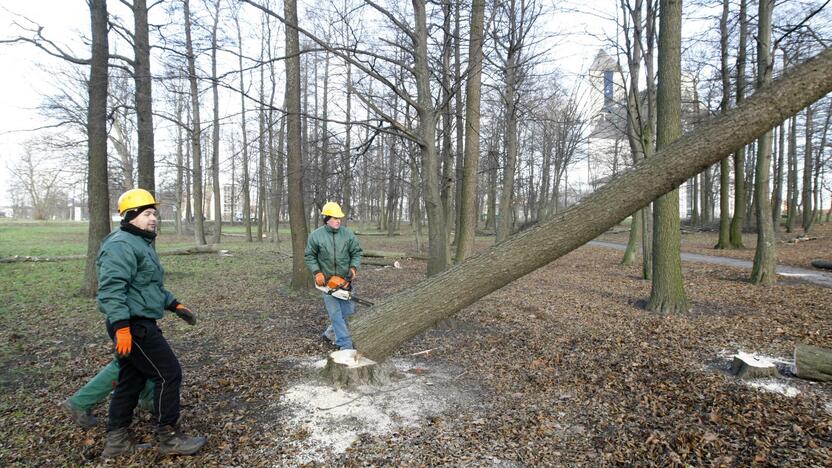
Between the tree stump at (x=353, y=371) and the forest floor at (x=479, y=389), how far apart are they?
0.40 ft

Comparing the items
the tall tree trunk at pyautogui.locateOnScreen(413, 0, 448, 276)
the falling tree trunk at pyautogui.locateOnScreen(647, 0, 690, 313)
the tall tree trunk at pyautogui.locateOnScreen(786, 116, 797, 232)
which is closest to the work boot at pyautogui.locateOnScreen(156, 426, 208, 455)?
the tall tree trunk at pyautogui.locateOnScreen(413, 0, 448, 276)

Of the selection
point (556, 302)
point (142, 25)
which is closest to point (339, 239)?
point (556, 302)

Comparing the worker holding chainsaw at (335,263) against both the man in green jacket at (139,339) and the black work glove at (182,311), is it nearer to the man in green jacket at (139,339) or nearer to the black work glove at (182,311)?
the black work glove at (182,311)

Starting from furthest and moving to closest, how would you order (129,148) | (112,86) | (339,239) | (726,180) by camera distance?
1. (129,148)
2. (726,180)
3. (112,86)
4. (339,239)

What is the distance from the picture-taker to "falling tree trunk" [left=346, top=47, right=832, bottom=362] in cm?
347

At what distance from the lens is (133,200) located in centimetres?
328

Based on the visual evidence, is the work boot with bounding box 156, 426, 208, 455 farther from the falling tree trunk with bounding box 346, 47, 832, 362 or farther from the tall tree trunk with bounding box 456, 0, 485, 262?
the tall tree trunk with bounding box 456, 0, 485, 262

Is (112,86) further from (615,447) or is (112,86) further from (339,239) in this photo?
(615,447)

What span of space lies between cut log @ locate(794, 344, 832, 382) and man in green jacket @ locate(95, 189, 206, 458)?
540 centimetres

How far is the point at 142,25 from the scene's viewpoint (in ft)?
29.8

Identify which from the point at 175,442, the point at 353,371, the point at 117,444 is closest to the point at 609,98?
the point at 353,371

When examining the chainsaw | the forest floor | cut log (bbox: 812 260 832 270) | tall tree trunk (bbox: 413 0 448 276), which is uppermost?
tall tree trunk (bbox: 413 0 448 276)

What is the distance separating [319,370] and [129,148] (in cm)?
2927

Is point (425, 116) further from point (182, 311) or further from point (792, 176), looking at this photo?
point (792, 176)
